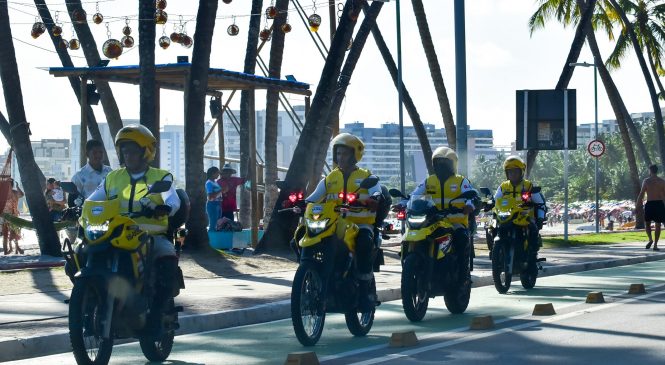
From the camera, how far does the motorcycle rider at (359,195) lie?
11.6 metres

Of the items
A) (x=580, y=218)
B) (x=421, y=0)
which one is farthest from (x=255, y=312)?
(x=580, y=218)

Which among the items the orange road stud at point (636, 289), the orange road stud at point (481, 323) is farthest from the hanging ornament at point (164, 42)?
the orange road stud at point (481, 323)

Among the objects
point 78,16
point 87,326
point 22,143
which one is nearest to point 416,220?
point 87,326

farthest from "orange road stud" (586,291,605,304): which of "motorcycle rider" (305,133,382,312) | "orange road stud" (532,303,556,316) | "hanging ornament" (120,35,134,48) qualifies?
"hanging ornament" (120,35,134,48)

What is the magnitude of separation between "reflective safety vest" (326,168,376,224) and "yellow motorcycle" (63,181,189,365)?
2.33 metres

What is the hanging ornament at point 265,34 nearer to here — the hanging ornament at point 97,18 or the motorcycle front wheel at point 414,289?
the hanging ornament at point 97,18

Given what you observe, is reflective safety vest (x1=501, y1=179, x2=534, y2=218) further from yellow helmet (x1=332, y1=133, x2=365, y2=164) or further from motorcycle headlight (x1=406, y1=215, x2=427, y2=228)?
yellow helmet (x1=332, y1=133, x2=365, y2=164)

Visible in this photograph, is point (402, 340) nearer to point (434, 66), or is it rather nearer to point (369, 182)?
point (369, 182)

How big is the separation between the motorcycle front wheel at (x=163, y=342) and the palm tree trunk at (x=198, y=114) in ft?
35.5

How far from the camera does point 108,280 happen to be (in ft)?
30.5

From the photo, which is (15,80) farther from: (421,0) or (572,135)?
(421,0)

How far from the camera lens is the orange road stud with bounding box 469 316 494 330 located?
1241cm

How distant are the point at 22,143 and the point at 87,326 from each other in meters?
12.3

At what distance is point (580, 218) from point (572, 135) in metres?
91.6
